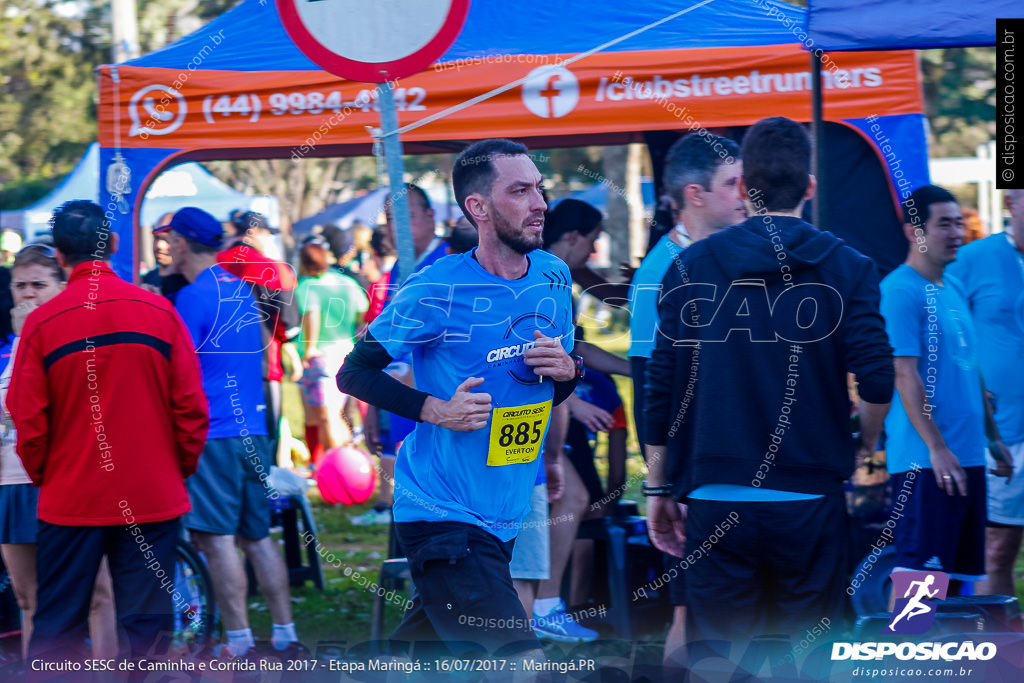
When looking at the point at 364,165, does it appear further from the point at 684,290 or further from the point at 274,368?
the point at 684,290

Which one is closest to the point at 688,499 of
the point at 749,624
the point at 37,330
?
the point at 749,624

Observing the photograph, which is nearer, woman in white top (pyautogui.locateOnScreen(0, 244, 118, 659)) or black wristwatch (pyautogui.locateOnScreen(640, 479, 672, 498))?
black wristwatch (pyautogui.locateOnScreen(640, 479, 672, 498))

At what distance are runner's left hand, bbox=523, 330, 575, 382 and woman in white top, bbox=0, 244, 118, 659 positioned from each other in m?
2.19

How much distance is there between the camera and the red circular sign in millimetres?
3533

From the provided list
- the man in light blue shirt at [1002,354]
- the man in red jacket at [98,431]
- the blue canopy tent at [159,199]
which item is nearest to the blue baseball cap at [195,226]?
the man in red jacket at [98,431]

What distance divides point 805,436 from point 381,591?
7.90 ft

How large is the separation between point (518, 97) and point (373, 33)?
1.90m

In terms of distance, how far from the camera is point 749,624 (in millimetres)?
3133

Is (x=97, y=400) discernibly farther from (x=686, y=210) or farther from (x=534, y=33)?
(x=534, y=33)

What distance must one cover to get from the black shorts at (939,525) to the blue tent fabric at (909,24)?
1716 mm

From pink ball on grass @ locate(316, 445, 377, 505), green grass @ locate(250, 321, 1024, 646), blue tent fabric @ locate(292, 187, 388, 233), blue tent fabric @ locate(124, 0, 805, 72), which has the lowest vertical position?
green grass @ locate(250, 321, 1024, 646)

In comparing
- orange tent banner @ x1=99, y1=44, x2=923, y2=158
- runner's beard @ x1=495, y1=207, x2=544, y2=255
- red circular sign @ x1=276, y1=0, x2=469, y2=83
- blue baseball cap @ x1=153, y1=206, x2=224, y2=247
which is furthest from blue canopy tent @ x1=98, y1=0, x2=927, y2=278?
runner's beard @ x1=495, y1=207, x2=544, y2=255

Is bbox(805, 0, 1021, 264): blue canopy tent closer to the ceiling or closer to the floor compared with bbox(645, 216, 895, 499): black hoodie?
closer to the ceiling

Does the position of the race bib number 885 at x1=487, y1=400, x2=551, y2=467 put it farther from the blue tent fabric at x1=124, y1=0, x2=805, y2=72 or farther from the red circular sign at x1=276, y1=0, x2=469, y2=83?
the blue tent fabric at x1=124, y1=0, x2=805, y2=72
